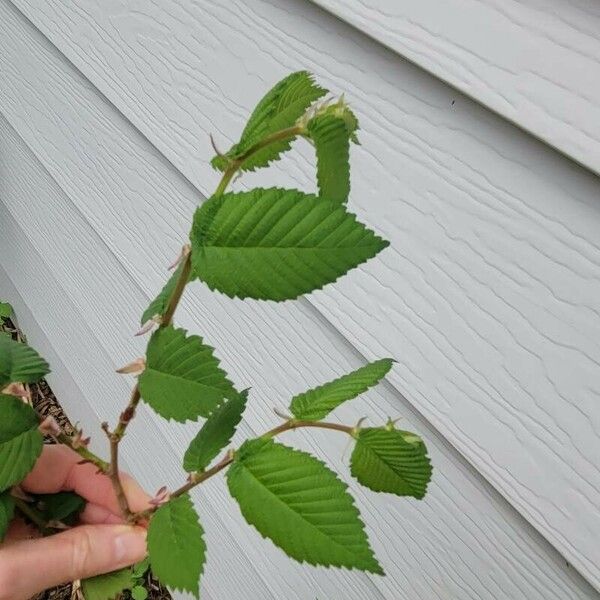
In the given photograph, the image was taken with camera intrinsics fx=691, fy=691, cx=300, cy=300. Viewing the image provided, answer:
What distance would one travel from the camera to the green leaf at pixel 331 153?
0.33m

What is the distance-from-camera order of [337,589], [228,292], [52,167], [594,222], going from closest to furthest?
[228,292] → [594,222] → [337,589] → [52,167]

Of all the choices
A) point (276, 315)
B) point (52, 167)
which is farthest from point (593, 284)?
point (52, 167)

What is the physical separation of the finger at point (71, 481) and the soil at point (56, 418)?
847 mm

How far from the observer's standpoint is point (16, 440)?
504 millimetres

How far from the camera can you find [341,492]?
1.31ft

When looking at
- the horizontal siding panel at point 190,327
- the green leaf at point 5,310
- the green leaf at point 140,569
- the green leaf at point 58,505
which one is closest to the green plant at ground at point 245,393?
the green leaf at point 58,505

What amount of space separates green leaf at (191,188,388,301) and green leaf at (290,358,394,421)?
0.43ft

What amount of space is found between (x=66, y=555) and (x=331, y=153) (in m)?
0.49

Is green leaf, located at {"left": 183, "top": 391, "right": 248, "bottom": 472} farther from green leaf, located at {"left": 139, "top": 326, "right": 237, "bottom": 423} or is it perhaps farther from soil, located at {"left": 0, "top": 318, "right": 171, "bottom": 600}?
soil, located at {"left": 0, "top": 318, "right": 171, "bottom": 600}

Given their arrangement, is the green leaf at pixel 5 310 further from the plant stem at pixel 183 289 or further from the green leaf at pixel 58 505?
the plant stem at pixel 183 289

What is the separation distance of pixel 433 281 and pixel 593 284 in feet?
0.57

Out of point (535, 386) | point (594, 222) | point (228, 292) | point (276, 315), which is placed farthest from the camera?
point (276, 315)

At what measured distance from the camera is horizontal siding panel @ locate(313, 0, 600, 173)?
495 millimetres

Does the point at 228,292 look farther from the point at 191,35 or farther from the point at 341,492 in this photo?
the point at 191,35
